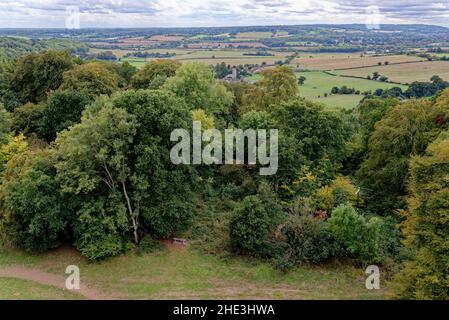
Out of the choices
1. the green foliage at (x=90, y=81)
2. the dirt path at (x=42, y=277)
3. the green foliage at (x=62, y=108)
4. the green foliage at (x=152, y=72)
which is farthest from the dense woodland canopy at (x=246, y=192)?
the green foliage at (x=152, y=72)

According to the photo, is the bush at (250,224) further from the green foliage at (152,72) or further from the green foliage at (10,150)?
the green foliage at (152,72)

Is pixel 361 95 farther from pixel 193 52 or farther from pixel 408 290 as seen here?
pixel 193 52

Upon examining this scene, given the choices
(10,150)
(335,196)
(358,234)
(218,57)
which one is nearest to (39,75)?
(10,150)

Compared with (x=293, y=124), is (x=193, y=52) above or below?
above

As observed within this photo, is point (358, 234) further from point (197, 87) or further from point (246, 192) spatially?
point (197, 87)

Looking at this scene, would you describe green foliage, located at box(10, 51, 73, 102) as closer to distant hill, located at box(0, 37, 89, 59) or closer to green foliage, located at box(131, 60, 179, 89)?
green foliage, located at box(131, 60, 179, 89)

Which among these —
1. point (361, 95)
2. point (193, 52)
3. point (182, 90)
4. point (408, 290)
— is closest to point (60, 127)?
point (182, 90)
